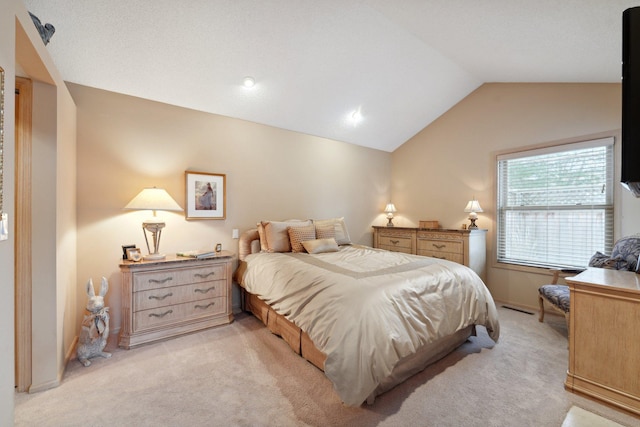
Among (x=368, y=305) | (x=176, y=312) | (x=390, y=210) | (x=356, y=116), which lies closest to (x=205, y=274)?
(x=176, y=312)

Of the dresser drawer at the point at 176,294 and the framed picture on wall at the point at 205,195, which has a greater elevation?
the framed picture on wall at the point at 205,195

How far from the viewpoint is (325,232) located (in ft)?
11.5

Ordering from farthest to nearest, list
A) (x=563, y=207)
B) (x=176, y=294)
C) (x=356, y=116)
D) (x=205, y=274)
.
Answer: (x=356, y=116), (x=563, y=207), (x=205, y=274), (x=176, y=294)

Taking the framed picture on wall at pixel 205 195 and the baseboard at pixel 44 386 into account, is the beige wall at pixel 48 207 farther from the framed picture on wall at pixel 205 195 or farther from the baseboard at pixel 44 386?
the framed picture on wall at pixel 205 195

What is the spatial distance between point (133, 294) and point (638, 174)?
3.75 meters

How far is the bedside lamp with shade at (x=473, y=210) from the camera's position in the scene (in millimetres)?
3771

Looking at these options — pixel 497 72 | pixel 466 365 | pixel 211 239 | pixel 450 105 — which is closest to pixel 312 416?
pixel 466 365

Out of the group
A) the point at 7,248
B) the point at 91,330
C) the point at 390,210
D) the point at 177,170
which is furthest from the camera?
the point at 390,210

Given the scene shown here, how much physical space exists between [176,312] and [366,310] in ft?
6.61

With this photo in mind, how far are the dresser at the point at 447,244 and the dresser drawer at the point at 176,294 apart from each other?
2883 mm

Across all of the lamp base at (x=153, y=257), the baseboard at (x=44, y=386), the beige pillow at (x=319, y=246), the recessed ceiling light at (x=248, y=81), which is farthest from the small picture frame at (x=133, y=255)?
the recessed ceiling light at (x=248, y=81)

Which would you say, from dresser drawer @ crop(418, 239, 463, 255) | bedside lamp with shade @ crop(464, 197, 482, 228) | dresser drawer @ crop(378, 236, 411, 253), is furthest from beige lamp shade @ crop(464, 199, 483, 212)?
dresser drawer @ crop(378, 236, 411, 253)

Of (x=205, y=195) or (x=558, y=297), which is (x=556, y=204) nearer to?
(x=558, y=297)

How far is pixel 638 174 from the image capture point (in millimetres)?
1491
